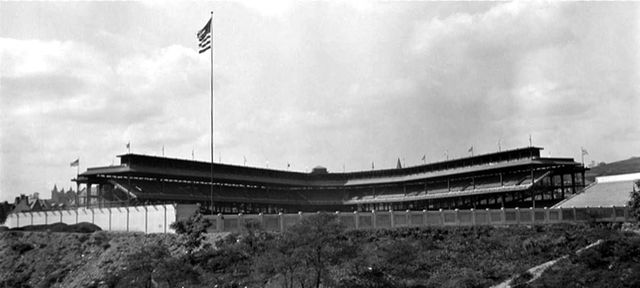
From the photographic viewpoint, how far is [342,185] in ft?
368

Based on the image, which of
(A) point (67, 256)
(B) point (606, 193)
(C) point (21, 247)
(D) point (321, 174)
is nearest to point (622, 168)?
(B) point (606, 193)

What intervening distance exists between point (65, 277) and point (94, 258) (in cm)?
272

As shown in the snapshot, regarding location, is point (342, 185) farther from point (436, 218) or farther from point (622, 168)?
point (436, 218)

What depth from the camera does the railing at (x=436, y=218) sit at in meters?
49.8

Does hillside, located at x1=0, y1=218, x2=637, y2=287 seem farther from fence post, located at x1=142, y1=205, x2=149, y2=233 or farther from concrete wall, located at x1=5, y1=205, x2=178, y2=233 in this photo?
concrete wall, located at x1=5, y1=205, x2=178, y2=233

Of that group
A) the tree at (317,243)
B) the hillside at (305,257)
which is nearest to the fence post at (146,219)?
the hillside at (305,257)

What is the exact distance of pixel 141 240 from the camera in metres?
52.2

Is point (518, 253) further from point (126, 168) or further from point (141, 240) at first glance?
point (126, 168)

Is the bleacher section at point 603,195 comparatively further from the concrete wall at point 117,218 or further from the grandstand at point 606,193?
the concrete wall at point 117,218

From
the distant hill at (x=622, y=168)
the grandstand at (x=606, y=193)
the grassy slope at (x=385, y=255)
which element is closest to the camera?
the grassy slope at (x=385, y=255)

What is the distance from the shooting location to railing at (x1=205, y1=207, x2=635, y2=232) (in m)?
49.8

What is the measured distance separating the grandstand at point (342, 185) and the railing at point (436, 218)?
17.3m

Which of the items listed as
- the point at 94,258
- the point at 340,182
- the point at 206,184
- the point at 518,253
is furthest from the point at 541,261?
the point at 340,182

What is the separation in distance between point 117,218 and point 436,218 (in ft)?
97.4
